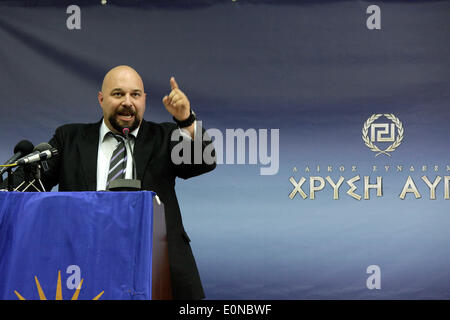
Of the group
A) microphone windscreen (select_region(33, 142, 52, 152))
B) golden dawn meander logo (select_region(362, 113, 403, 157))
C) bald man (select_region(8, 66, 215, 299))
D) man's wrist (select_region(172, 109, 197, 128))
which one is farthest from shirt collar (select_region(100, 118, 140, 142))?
golden dawn meander logo (select_region(362, 113, 403, 157))

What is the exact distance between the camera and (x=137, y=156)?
299 cm

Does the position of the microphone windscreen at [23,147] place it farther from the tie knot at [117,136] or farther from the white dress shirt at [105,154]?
the tie knot at [117,136]

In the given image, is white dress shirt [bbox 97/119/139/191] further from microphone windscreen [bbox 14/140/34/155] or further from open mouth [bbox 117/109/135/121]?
microphone windscreen [bbox 14/140/34/155]

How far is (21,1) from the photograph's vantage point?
168 inches

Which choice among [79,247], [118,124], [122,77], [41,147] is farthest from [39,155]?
[122,77]

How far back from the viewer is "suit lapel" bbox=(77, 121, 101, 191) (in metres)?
2.92

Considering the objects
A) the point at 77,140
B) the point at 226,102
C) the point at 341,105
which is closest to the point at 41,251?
the point at 77,140

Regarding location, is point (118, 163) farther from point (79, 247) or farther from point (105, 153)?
point (79, 247)

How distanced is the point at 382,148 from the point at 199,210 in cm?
131

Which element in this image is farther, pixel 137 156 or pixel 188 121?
pixel 137 156

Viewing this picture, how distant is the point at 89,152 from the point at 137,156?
255 mm

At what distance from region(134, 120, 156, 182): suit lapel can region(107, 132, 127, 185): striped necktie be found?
7cm

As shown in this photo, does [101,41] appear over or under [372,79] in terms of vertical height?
over
